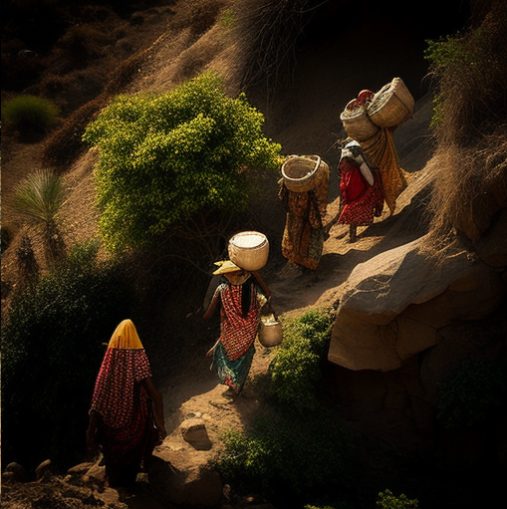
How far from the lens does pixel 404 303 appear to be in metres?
7.79

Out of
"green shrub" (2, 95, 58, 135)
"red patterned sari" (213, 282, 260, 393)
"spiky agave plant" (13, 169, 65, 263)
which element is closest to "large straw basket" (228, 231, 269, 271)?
"red patterned sari" (213, 282, 260, 393)

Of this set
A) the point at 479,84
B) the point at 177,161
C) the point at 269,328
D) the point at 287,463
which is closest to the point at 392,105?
the point at 479,84

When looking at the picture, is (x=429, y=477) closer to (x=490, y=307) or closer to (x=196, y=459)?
(x=490, y=307)

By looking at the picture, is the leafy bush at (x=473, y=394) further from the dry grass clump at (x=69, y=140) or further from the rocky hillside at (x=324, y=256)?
the dry grass clump at (x=69, y=140)

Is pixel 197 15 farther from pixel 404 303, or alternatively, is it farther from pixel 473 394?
pixel 473 394

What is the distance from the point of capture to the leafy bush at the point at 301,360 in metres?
8.23

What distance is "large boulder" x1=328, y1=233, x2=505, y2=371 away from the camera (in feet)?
25.6

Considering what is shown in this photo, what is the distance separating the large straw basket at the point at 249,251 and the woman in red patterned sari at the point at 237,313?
0.20 m

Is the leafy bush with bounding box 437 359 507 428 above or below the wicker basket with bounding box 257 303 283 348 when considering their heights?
below

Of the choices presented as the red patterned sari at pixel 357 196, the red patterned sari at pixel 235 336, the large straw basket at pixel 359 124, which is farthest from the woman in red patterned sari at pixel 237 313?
the large straw basket at pixel 359 124

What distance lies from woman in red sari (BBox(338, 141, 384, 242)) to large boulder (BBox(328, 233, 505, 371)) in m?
1.74

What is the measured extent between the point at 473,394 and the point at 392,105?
354cm

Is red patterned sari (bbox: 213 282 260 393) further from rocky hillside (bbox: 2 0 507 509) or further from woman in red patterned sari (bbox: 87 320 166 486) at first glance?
woman in red patterned sari (bbox: 87 320 166 486)

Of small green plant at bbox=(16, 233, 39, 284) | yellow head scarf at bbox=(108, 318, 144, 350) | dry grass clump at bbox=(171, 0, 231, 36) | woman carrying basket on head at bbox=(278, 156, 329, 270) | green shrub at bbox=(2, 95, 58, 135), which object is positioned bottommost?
yellow head scarf at bbox=(108, 318, 144, 350)
